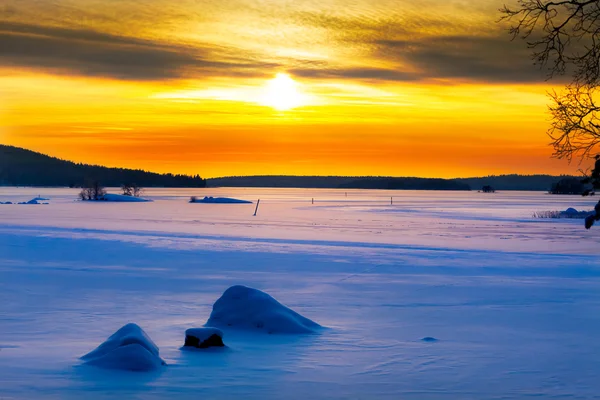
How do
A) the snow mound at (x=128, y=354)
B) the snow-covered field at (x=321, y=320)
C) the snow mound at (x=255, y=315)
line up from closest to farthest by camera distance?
the snow-covered field at (x=321, y=320) < the snow mound at (x=128, y=354) < the snow mound at (x=255, y=315)

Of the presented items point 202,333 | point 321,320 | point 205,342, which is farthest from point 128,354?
point 321,320

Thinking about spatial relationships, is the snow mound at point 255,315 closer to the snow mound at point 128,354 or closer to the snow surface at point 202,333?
the snow surface at point 202,333

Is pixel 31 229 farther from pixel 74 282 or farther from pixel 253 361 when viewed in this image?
pixel 253 361

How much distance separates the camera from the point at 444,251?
1041 inches

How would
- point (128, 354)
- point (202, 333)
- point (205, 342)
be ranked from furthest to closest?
1. point (202, 333)
2. point (205, 342)
3. point (128, 354)

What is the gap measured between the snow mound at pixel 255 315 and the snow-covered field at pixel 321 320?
0.26 m

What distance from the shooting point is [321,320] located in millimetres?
12414

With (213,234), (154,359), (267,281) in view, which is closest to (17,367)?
(154,359)

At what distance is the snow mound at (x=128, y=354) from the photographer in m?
8.83

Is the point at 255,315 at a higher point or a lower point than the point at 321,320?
higher

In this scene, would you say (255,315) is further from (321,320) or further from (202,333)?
(202,333)

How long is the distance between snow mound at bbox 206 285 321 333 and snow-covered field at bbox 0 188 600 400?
0.84 feet

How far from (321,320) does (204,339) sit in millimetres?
2812

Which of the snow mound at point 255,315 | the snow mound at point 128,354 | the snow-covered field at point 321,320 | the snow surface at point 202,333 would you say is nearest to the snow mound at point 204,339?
the snow surface at point 202,333
